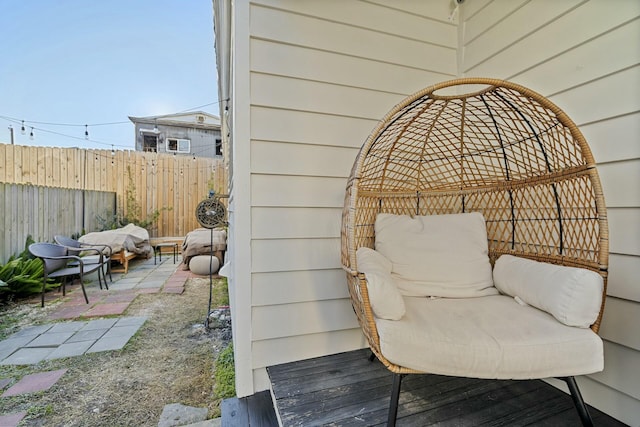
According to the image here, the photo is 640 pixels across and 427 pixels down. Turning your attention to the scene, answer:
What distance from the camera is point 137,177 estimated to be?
6.06 m

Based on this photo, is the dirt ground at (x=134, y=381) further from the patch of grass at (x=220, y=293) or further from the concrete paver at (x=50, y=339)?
the patch of grass at (x=220, y=293)

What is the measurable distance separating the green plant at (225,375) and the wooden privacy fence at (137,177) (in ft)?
16.3

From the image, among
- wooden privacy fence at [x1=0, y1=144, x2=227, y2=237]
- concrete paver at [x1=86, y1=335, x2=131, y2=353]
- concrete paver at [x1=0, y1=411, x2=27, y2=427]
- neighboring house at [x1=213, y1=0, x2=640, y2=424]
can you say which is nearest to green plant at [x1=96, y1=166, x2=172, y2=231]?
wooden privacy fence at [x1=0, y1=144, x2=227, y2=237]

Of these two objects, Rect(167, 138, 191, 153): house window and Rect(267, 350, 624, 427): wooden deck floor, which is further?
Rect(167, 138, 191, 153): house window

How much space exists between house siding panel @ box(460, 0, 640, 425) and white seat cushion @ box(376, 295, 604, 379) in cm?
36

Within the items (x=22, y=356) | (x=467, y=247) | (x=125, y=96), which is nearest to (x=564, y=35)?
(x=467, y=247)

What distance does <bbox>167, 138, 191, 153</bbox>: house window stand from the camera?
9781 millimetres

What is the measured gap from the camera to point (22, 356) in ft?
6.34

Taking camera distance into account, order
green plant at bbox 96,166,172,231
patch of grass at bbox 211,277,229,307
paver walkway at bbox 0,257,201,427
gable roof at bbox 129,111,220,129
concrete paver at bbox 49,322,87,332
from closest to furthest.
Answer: paver walkway at bbox 0,257,201,427 < concrete paver at bbox 49,322,87,332 < patch of grass at bbox 211,277,229,307 < green plant at bbox 96,166,172,231 < gable roof at bbox 129,111,220,129

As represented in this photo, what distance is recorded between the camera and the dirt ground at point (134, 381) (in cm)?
140

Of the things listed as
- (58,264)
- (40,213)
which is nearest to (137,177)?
(40,213)

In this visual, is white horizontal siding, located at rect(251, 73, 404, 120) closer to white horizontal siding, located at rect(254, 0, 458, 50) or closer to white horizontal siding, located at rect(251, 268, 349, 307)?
white horizontal siding, located at rect(254, 0, 458, 50)

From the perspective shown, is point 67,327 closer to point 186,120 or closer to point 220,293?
point 220,293

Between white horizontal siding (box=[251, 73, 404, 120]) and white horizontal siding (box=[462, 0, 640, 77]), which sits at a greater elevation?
white horizontal siding (box=[462, 0, 640, 77])
